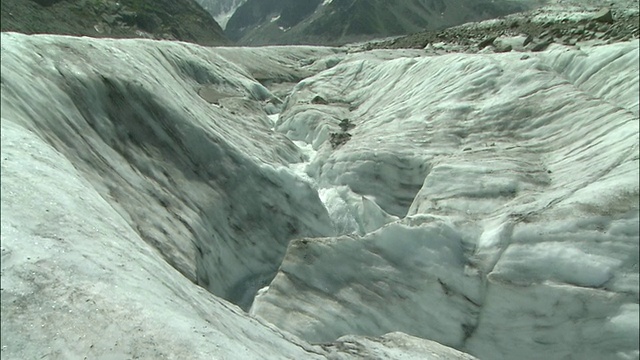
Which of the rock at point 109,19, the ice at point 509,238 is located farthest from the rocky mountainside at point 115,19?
the ice at point 509,238

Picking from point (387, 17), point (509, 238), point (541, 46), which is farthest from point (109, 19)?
point (387, 17)

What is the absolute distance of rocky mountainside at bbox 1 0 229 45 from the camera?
179ft

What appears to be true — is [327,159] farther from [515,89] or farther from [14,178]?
[14,178]

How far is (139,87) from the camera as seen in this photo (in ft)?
48.5

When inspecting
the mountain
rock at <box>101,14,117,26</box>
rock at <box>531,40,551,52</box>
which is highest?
the mountain

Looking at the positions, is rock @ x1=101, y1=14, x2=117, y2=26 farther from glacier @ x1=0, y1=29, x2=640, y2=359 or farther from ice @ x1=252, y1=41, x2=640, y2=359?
ice @ x1=252, y1=41, x2=640, y2=359

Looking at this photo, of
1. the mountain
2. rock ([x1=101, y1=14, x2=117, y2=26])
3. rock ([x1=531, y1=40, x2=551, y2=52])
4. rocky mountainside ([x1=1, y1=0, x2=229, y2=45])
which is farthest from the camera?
the mountain

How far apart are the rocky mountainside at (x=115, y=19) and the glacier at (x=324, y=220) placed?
30.4 metres

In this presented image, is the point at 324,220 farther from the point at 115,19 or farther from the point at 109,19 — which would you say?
the point at 115,19

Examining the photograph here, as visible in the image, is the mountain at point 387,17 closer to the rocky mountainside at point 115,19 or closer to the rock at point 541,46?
the rocky mountainside at point 115,19

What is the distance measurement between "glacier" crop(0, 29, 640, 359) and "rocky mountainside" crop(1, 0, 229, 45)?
30.4 metres

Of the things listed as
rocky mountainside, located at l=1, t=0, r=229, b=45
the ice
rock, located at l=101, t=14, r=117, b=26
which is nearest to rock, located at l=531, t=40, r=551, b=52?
the ice

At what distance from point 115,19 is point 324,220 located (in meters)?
69.4

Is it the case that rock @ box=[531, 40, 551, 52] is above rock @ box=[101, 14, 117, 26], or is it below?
below
